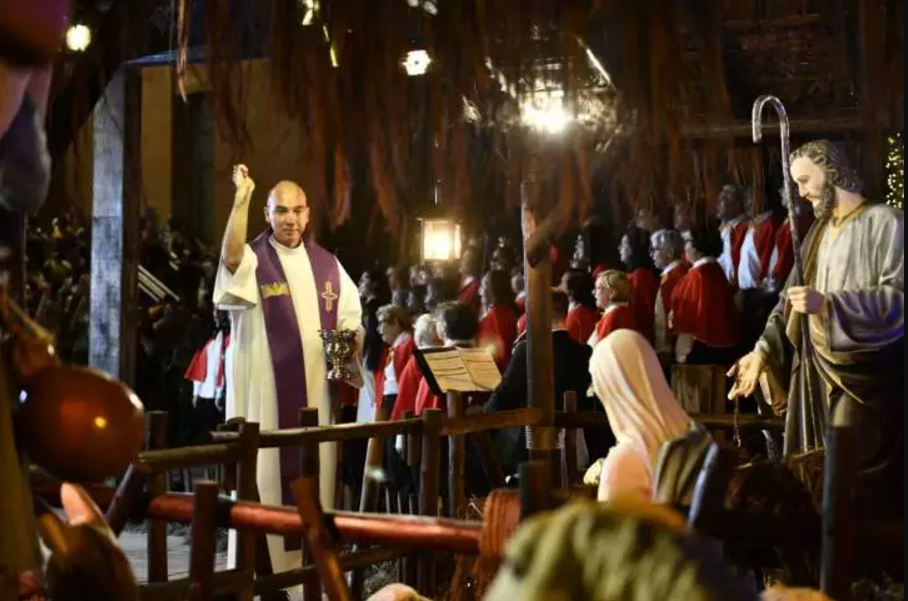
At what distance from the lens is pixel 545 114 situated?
13.0 feet

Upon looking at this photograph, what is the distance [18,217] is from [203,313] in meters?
10.3

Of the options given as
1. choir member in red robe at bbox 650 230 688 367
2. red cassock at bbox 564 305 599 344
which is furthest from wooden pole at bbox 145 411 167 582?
choir member in red robe at bbox 650 230 688 367

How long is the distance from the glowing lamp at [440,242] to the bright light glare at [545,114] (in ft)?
23.2

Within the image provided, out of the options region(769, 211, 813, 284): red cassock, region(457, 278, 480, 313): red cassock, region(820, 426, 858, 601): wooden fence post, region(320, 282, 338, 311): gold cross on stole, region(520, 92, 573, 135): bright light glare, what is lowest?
region(820, 426, 858, 601): wooden fence post

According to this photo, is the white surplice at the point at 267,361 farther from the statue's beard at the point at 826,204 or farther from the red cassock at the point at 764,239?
the red cassock at the point at 764,239

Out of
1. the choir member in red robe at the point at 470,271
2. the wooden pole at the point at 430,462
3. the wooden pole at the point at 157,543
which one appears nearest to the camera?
the wooden pole at the point at 157,543

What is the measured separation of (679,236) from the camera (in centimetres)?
985

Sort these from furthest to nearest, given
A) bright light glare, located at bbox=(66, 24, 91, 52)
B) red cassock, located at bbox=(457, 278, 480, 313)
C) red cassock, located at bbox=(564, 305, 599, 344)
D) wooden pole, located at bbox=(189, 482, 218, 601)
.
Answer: red cassock, located at bbox=(457, 278, 480, 313), red cassock, located at bbox=(564, 305, 599, 344), bright light glare, located at bbox=(66, 24, 91, 52), wooden pole, located at bbox=(189, 482, 218, 601)

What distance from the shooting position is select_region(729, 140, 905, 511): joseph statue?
523 cm

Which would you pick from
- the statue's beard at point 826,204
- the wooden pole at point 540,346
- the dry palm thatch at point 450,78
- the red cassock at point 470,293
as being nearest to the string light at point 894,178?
the statue's beard at point 826,204

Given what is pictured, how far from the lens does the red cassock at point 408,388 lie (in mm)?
8336

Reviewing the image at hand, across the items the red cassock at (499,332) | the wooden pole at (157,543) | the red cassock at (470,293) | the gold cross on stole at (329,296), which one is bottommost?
the wooden pole at (157,543)

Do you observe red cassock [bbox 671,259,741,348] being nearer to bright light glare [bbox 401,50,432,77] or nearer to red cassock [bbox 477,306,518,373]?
red cassock [bbox 477,306,518,373]

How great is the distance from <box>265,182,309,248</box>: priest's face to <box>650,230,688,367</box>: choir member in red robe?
11.6 feet
